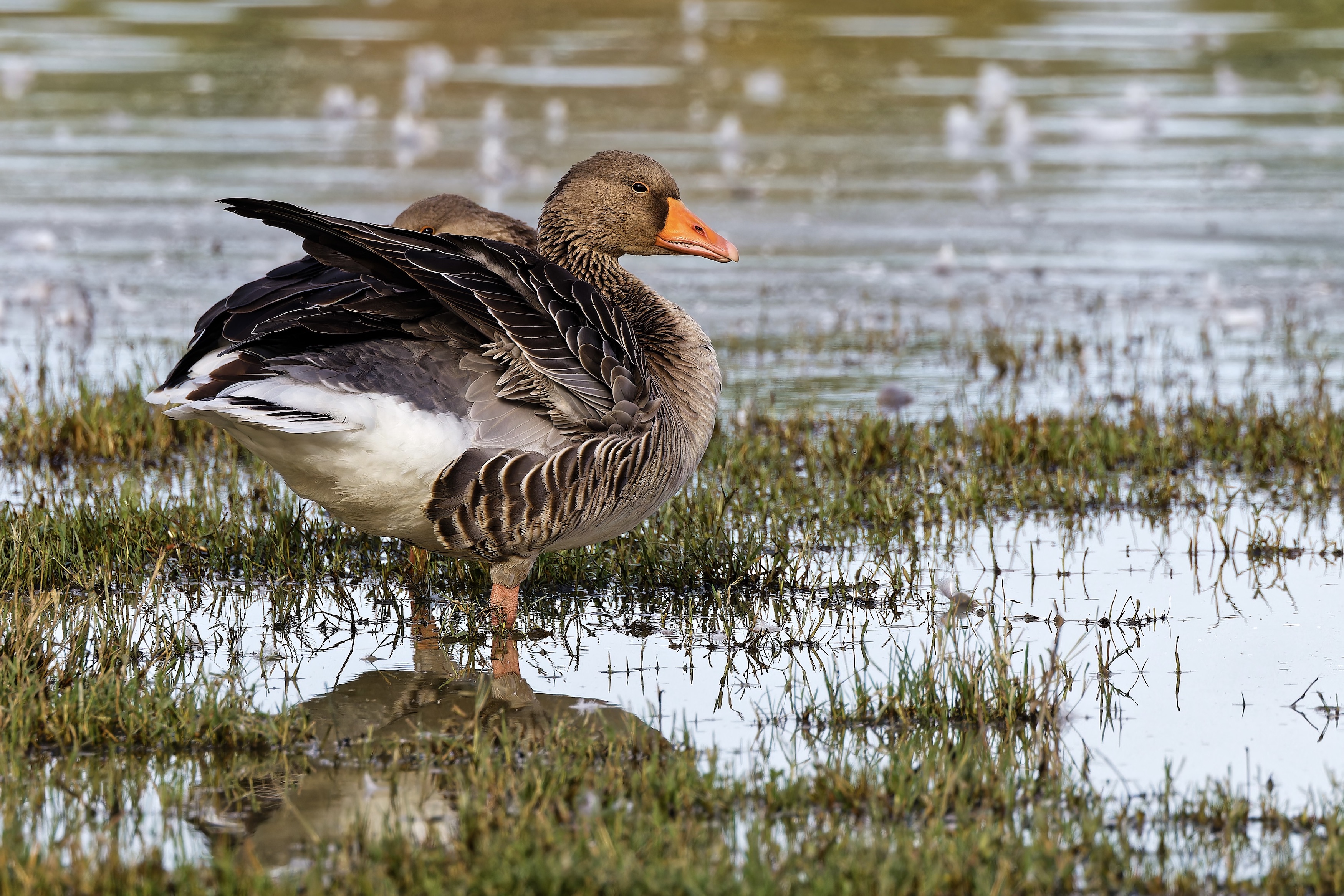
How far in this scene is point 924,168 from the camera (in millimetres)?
17016

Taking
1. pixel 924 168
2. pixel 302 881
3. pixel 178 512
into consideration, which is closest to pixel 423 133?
pixel 924 168

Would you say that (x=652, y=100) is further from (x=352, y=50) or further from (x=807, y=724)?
(x=807, y=724)

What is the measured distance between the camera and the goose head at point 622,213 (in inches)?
256

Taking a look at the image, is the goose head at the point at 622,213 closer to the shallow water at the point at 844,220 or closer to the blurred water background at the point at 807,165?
the shallow water at the point at 844,220

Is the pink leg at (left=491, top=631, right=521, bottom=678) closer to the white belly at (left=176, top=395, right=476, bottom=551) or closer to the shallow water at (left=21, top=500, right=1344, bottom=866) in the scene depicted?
the shallow water at (left=21, top=500, right=1344, bottom=866)

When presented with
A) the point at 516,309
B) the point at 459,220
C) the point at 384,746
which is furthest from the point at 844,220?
the point at 384,746

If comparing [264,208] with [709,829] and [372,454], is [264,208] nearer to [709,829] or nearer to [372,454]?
[372,454]

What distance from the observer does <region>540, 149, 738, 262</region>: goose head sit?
6.50m

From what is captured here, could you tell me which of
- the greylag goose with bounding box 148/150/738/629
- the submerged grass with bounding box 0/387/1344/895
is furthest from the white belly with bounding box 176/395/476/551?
the submerged grass with bounding box 0/387/1344/895

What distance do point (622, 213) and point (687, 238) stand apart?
0.97 feet

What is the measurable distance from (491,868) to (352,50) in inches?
883

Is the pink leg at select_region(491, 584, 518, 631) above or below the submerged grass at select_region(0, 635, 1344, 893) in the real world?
above

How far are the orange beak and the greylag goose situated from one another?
3.11 feet

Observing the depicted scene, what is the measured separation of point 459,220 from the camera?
7180 mm
